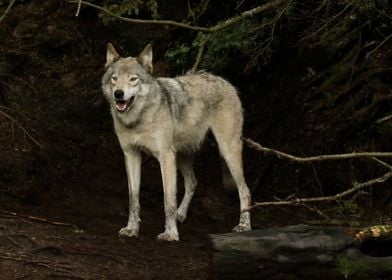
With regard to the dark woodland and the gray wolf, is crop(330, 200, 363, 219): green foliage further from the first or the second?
the gray wolf

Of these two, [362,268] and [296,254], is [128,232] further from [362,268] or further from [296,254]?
[362,268]

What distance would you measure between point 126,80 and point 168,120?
0.73 m

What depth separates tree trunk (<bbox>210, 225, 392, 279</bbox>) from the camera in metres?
5.69

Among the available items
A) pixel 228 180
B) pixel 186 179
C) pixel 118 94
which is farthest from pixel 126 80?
pixel 228 180

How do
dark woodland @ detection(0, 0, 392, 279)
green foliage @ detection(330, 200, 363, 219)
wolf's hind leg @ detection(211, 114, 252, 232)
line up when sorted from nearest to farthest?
dark woodland @ detection(0, 0, 392, 279) → green foliage @ detection(330, 200, 363, 219) → wolf's hind leg @ detection(211, 114, 252, 232)

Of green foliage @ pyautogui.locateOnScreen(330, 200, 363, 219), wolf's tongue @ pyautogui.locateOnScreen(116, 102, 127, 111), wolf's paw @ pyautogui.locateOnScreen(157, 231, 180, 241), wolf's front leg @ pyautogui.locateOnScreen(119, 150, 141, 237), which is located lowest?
green foliage @ pyautogui.locateOnScreen(330, 200, 363, 219)

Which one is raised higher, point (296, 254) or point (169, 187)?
point (169, 187)

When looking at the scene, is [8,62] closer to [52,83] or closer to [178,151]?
[52,83]

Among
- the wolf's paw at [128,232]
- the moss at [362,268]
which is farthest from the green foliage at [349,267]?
the wolf's paw at [128,232]

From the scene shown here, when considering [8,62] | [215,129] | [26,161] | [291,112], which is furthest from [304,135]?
[8,62]

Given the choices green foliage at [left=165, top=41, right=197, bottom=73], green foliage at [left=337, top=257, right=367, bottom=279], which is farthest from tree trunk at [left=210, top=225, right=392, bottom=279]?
green foliage at [left=165, top=41, right=197, bottom=73]

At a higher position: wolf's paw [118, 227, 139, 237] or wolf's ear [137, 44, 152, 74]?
wolf's ear [137, 44, 152, 74]

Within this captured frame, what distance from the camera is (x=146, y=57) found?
8398 mm

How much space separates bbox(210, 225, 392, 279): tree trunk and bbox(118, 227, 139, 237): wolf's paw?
2396mm
